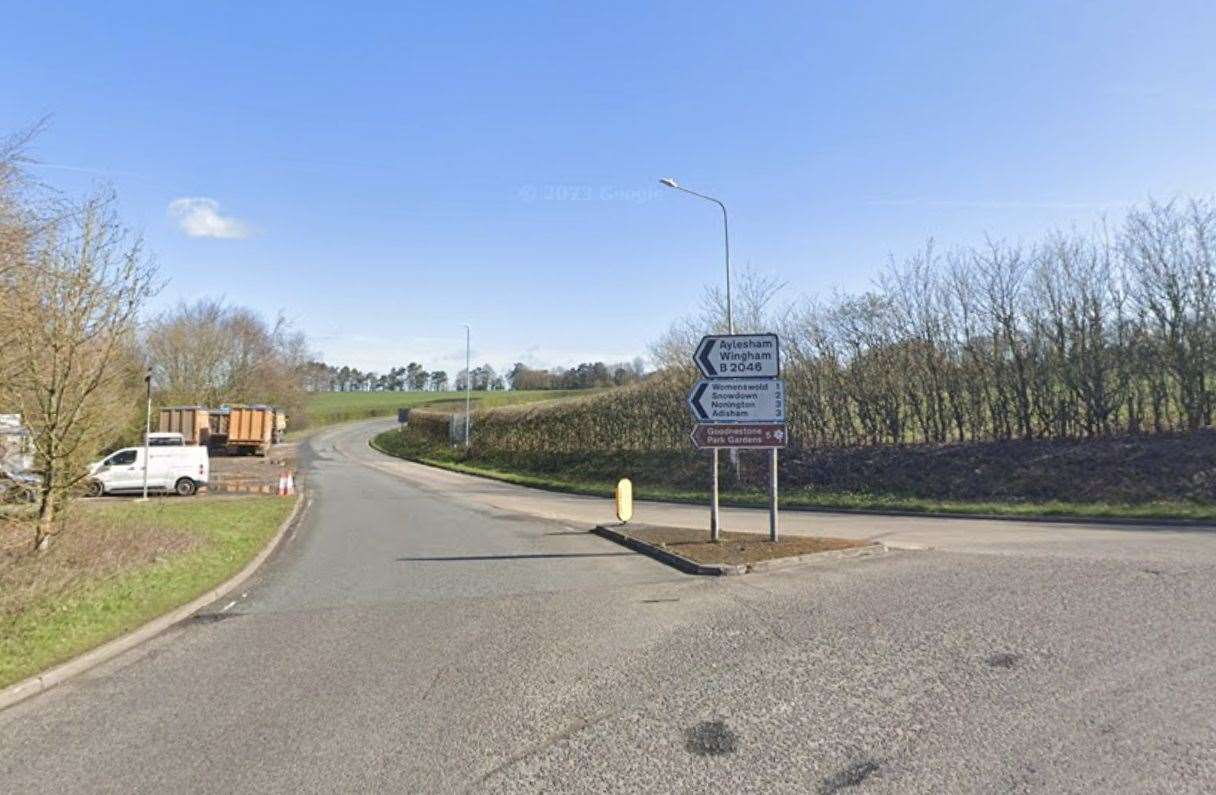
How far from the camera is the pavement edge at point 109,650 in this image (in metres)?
6.00

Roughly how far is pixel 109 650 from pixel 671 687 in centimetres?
523

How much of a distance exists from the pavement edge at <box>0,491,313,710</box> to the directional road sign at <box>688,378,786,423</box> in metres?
7.44

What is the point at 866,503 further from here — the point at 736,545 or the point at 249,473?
the point at 249,473

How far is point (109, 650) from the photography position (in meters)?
7.21

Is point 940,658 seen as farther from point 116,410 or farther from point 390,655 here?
point 116,410

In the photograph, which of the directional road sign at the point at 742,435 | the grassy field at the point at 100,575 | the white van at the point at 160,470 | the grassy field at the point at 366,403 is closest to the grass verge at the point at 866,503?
the directional road sign at the point at 742,435

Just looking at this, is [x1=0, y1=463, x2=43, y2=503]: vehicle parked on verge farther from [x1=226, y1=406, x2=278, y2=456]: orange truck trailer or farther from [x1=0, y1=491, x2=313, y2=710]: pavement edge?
[x1=226, y1=406, x2=278, y2=456]: orange truck trailer

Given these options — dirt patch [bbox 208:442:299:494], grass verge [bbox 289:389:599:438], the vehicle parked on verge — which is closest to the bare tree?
the vehicle parked on verge

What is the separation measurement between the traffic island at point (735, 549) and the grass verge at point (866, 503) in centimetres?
680

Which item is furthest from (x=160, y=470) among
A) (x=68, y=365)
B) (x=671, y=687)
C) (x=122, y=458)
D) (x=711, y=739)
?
(x=711, y=739)

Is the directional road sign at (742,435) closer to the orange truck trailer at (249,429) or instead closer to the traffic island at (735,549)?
the traffic island at (735,549)

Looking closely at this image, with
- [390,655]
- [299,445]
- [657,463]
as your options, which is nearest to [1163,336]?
[657,463]

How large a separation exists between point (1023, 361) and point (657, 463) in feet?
49.8

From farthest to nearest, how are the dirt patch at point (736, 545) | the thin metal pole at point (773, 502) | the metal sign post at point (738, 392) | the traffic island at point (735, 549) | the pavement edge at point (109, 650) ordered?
the metal sign post at point (738, 392), the thin metal pole at point (773, 502), the dirt patch at point (736, 545), the traffic island at point (735, 549), the pavement edge at point (109, 650)
